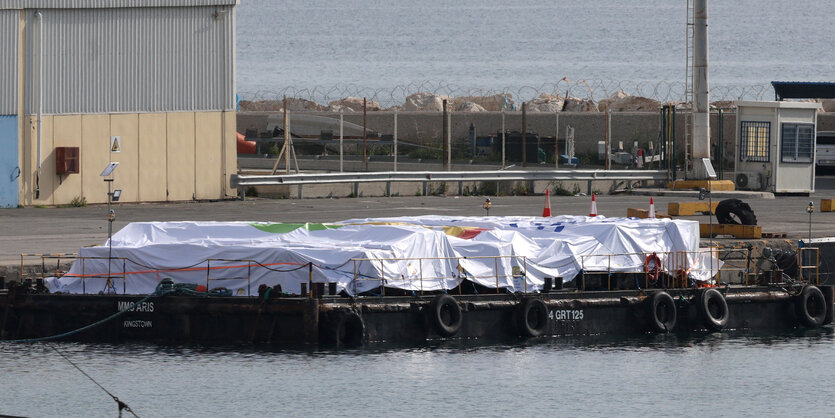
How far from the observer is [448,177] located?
51875 millimetres

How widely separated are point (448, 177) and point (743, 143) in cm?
1094

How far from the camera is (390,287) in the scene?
1159 inches

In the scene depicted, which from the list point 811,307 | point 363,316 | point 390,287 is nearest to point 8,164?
point 390,287

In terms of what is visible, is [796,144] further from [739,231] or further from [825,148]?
[739,231]

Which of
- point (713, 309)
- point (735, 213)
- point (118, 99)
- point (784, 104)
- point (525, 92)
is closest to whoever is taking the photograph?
point (713, 309)

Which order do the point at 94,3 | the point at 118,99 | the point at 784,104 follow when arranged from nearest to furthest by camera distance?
the point at 94,3 < the point at 118,99 < the point at 784,104

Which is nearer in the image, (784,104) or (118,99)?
(118,99)

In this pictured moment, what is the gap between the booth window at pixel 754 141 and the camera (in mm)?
54188

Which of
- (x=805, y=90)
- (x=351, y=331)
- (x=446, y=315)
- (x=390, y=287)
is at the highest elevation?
(x=805, y=90)

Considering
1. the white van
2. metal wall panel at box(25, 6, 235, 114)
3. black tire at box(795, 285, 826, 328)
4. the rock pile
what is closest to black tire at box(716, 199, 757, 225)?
black tire at box(795, 285, 826, 328)

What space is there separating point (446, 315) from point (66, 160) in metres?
19.6

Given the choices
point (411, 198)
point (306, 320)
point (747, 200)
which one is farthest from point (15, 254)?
point (747, 200)

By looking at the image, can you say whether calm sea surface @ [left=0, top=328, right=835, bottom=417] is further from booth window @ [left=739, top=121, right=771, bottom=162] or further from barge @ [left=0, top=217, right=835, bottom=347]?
booth window @ [left=739, top=121, right=771, bottom=162]

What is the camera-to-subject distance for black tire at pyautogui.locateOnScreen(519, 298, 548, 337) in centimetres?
3002
